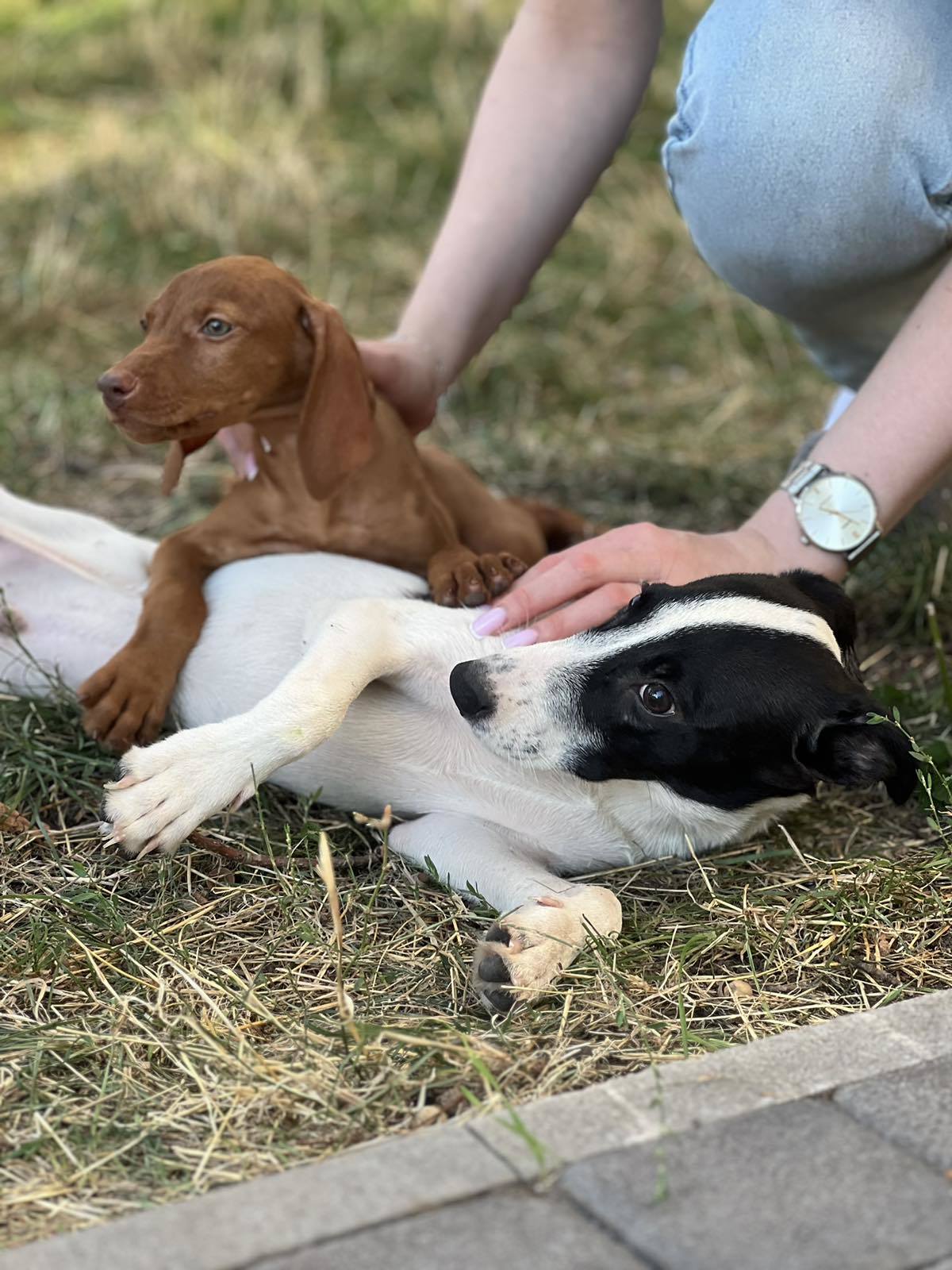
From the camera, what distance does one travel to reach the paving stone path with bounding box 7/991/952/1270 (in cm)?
150

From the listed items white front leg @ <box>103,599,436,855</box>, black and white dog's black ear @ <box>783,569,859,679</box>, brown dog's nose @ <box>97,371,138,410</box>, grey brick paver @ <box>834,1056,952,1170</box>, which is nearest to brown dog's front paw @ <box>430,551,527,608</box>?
white front leg @ <box>103,599,436,855</box>

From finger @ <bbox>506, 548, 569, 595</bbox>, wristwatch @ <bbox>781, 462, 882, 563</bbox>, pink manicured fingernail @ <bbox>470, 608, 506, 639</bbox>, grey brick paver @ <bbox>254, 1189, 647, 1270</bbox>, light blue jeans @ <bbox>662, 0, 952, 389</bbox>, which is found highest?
light blue jeans @ <bbox>662, 0, 952, 389</bbox>

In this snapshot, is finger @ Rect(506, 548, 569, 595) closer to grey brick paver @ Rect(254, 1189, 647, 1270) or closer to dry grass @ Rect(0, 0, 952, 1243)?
dry grass @ Rect(0, 0, 952, 1243)

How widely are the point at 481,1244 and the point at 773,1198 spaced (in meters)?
0.31

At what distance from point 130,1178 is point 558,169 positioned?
2443 millimetres

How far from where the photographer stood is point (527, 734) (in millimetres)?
2420

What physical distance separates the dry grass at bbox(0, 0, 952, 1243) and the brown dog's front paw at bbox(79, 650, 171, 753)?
0.45 ft

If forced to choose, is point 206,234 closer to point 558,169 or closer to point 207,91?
point 207,91

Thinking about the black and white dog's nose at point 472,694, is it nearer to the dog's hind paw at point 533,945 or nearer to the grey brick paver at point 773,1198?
the dog's hind paw at point 533,945

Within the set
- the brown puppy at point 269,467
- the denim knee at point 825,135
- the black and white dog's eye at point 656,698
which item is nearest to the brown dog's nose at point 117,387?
the brown puppy at point 269,467

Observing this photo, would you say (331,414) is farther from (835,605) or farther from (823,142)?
(823,142)

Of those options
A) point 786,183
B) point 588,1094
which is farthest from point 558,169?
point 588,1094

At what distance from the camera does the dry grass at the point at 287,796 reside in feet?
6.28

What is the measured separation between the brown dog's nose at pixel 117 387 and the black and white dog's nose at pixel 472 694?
738 millimetres
